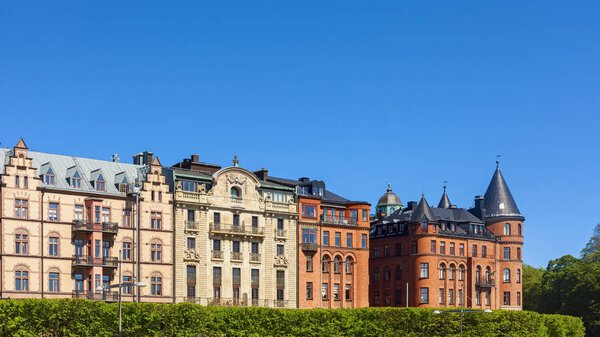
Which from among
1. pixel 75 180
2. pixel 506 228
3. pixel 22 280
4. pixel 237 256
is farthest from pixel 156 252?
pixel 506 228

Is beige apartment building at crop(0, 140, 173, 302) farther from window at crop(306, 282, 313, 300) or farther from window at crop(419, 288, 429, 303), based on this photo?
window at crop(419, 288, 429, 303)

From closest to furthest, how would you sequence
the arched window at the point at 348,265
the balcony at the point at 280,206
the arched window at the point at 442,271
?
1. the balcony at the point at 280,206
2. the arched window at the point at 348,265
3. the arched window at the point at 442,271

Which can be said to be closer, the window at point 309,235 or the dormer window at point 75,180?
the dormer window at point 75,180

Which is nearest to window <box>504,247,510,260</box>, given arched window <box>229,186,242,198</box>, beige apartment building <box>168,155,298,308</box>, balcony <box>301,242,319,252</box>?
balcony <box>301,242,319,252</box>

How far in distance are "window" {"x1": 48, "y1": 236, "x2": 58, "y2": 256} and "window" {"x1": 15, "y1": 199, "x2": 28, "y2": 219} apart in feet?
11.1

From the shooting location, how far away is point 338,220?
4776 inches

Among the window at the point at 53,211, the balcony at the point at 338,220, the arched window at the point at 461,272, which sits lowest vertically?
the arched window at the point at 461,272

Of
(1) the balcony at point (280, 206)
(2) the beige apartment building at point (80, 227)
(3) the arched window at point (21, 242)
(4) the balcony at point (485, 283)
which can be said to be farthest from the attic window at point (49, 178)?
(4) the balcony at point (485, 283)

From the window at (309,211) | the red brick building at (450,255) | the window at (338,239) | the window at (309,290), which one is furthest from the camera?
the red brick building at (450,255)

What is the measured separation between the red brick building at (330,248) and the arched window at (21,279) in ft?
106

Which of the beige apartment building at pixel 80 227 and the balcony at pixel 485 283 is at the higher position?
the beige apartment building at pixel 80 227

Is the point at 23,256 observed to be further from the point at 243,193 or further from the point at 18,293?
the point at 243,193

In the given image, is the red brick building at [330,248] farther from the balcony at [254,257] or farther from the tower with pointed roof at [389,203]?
the tower with pointed roof at [389,203]

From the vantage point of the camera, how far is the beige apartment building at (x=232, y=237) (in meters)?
107
